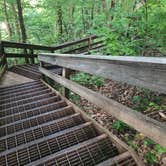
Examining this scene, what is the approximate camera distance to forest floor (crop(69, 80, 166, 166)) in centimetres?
297

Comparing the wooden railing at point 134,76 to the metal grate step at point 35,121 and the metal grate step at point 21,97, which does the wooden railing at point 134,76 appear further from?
the metal grate step at point 21,97

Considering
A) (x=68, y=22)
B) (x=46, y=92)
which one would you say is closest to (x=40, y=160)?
(x=46, y=92)

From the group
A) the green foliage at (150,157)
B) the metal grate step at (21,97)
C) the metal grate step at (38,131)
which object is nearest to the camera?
the metal grate step at (38,131)

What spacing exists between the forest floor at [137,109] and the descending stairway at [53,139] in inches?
37.6

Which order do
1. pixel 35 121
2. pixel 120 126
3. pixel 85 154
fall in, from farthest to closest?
pixel 120 126 < pixel 35 121 < pixel 85 154

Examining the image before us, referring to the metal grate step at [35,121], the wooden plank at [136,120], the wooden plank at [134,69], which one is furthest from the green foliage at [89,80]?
the wooden plank at [134,69]

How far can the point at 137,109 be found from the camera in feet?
13.1

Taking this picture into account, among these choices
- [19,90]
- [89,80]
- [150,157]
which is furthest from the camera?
[89,80]

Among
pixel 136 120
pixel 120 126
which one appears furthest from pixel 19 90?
pixel 136 120

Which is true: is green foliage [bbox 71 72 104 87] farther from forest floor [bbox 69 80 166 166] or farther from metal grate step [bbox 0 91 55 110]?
metal grate step [bbox 0 91 55 110]

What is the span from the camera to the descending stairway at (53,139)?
216cm

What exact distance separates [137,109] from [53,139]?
211cm

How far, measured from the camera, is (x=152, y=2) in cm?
372

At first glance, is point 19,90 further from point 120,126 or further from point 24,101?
point 120,126
